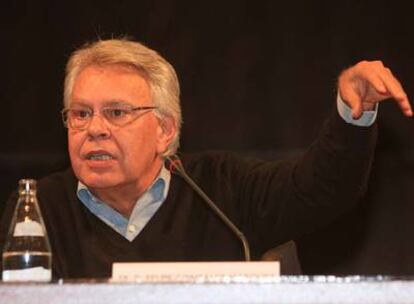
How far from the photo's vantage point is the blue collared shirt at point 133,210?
6.81 ft

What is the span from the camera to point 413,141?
3467 millimetres

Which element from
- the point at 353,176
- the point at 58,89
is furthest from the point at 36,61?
the point at 353,176

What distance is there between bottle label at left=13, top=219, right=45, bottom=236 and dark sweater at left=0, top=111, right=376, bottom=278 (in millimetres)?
483

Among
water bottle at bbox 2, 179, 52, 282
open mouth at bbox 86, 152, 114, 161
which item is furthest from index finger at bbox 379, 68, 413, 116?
open mouth at bbox 86, 152, 114, 161

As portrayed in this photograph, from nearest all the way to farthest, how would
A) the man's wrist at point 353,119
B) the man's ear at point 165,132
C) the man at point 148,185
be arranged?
the man's wrist at point 353,119
the man at point 148,185
the man's ear at point 165,132

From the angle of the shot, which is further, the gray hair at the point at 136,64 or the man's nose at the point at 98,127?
the gray hair at the point at 136,64

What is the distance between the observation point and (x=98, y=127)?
204 centimetres

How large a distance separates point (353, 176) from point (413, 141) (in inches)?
63.6

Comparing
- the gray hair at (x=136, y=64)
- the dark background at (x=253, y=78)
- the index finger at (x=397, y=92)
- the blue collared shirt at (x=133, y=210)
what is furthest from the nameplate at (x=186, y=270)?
the dark background at (x=253, y=78)

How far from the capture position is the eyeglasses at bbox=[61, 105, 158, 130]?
2.07 m

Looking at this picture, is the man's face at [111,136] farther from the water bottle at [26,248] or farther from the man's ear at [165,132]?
the water bottle at [26,248]

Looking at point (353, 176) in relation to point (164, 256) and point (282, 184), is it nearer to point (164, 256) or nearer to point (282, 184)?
point (282, 184)

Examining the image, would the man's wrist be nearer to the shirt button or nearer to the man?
the man

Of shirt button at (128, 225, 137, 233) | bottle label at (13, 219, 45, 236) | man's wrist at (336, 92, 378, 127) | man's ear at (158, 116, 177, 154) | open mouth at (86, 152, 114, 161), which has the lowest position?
shirt button at (128, 225, 137, 233)
